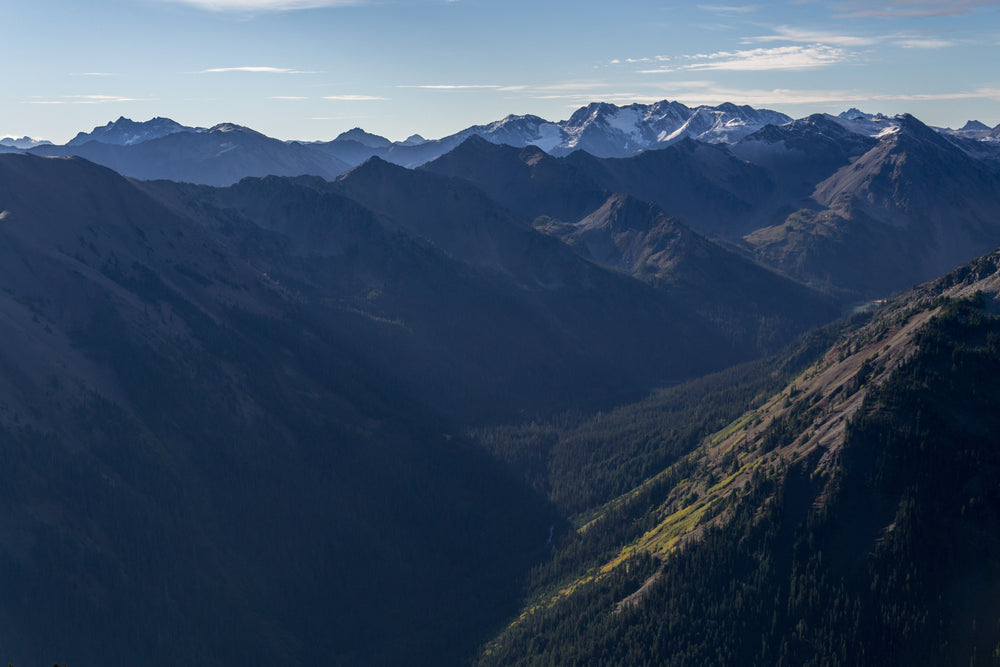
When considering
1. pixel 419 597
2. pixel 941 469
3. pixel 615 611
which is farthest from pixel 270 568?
pixel 941 469

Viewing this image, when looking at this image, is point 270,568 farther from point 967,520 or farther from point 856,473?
point 967,520

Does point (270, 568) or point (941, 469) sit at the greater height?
point (941, 469)

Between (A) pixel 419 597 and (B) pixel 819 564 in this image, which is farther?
(A) pixel 419 597

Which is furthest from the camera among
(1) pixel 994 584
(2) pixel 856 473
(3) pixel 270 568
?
(3) pixel 270 568

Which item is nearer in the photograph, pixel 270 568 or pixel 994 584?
pixel 994 584

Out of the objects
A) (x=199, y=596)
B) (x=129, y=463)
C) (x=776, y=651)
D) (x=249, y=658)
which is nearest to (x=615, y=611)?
(x=776, y=651)

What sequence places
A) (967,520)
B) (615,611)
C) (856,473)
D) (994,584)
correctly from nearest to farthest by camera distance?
(994,584), (967,520), (856,473), (615,611)

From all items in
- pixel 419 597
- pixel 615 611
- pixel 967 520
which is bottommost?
pixel 419 597

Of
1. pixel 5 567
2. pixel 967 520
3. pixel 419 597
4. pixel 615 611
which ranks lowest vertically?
pixel 419 597

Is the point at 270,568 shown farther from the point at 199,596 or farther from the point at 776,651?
the point at 776,651
